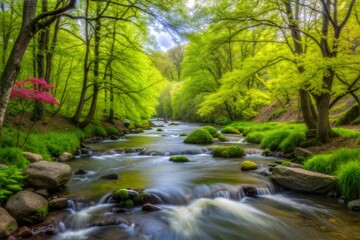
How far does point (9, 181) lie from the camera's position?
5.87 meters

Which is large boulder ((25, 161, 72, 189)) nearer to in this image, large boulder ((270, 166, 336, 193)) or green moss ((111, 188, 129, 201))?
green moss ((111, 188, 129, 201))

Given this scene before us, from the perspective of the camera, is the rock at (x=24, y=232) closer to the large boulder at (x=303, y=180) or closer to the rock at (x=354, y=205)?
the large boulder at (x=303, y=180)

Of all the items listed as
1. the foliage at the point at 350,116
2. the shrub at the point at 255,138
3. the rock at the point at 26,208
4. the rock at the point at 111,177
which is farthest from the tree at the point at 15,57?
the foliage at the point at 350,116

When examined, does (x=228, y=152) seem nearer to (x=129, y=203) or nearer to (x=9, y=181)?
(x=129, y=203)

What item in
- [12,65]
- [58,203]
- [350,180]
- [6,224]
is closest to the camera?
[6,224]

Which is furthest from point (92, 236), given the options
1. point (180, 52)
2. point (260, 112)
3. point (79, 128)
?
point (180, 52)

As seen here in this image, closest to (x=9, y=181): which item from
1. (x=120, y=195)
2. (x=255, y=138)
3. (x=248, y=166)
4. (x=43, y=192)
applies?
(x=43, y=192)

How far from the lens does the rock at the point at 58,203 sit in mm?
5948

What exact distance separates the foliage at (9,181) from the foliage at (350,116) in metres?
14.7

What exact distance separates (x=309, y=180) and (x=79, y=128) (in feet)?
41.7

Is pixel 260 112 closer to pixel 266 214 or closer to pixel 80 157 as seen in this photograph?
pixel 80 157

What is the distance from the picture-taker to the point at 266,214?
6164 mm

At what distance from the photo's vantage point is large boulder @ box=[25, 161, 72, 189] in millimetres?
6430

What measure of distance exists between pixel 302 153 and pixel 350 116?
6.02 m
